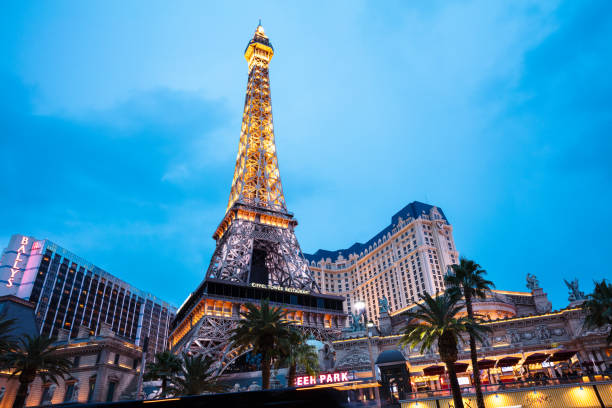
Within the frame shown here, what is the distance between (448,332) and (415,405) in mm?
9221

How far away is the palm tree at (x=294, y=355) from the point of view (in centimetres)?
3227

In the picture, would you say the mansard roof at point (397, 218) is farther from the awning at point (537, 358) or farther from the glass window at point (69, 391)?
the glass window at point (69, 391)

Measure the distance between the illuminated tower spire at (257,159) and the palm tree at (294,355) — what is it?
155 ft

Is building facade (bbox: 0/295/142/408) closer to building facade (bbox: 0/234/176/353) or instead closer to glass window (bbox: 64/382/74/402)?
glass window (bbox: 64/382/74/402)

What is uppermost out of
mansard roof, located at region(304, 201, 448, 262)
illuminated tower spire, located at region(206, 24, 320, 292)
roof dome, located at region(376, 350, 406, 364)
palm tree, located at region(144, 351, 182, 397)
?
mansard roof, located at region(304, 201, 448, 262)

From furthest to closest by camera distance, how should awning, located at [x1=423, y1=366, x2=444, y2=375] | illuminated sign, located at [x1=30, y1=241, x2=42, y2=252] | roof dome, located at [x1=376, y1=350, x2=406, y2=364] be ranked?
illuminated sign, located at [x1=30, y1=241, x2=42, y2=252]
awning, located at [x1=423, y1=366, x2=444, y2=375]
roof dome, located at [x1=376, y1=350, x2=406, y2=364]

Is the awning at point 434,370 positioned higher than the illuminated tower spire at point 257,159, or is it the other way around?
the illuminated tower spire at point 257,159

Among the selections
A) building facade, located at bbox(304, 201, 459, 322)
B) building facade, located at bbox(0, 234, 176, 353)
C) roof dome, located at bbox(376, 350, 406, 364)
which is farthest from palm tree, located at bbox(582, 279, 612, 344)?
building facade, located at bbox(0, 234, 176, 353)

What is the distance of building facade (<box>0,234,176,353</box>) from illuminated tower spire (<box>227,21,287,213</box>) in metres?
63.7

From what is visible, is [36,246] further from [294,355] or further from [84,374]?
[294,355]

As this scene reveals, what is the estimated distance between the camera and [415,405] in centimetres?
3469

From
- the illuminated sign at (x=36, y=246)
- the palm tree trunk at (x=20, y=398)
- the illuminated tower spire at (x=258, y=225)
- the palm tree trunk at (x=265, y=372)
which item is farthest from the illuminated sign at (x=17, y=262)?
the palm tree trunk at (x=265, y=372)

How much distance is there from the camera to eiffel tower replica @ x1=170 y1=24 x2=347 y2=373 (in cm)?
5994

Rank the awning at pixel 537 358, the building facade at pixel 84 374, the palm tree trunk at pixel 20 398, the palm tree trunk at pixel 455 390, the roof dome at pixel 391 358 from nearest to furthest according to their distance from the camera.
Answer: the palm tree trunk at pixel 455 390, the palm tree trunk at pixel 20 398, the roof dome at pixel 391 358, the awning at pixel 537 358, the building facade at pixel 84 374
